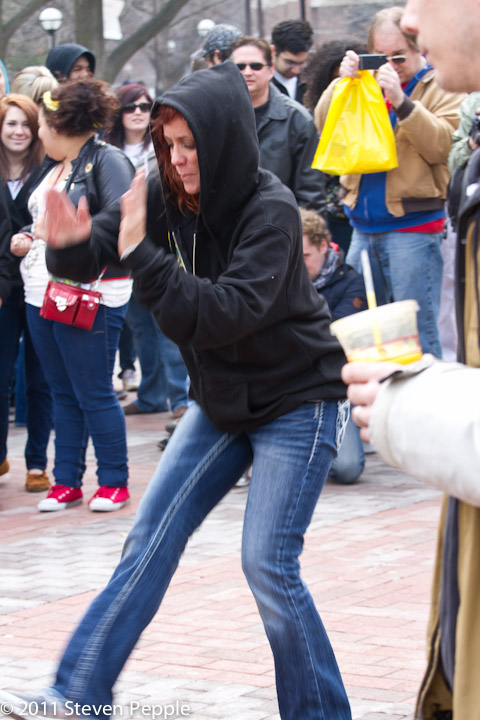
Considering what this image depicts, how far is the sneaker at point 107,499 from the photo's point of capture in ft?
21.0

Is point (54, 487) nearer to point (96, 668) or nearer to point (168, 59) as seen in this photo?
point (96, 668)

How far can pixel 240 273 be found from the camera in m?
3.07

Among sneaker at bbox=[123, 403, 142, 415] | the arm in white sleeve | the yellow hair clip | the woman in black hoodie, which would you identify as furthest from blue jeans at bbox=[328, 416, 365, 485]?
the arm in white sleeve

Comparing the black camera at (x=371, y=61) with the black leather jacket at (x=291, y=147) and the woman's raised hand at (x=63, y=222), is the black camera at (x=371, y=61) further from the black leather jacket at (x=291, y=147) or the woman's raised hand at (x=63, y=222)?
the woman's raised hand at (x=63, y=222)

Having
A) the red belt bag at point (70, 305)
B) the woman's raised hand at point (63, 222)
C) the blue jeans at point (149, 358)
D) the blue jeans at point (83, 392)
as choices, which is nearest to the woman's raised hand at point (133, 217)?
the woman's raised hand at point (63, 222)

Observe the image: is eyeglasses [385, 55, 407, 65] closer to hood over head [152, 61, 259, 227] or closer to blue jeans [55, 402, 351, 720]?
hood over head [152, 61, 259, 227]

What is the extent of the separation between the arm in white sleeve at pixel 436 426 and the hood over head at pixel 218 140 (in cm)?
154

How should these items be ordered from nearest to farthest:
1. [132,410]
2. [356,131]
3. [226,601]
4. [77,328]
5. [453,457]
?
1. [453,457]
2. [226,601]
3. [77,328]
4. [356,131]
5. [132,410]

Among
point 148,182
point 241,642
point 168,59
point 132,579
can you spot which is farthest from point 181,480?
point 168,59

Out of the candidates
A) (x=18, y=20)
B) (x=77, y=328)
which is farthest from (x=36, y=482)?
(x=18, y=20)

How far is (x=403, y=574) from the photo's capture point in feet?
16.5

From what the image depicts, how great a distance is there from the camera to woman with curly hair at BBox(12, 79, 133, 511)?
599 cm

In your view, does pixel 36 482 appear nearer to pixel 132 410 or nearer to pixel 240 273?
pixel 132 410

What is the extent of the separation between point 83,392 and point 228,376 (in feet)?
10.1
